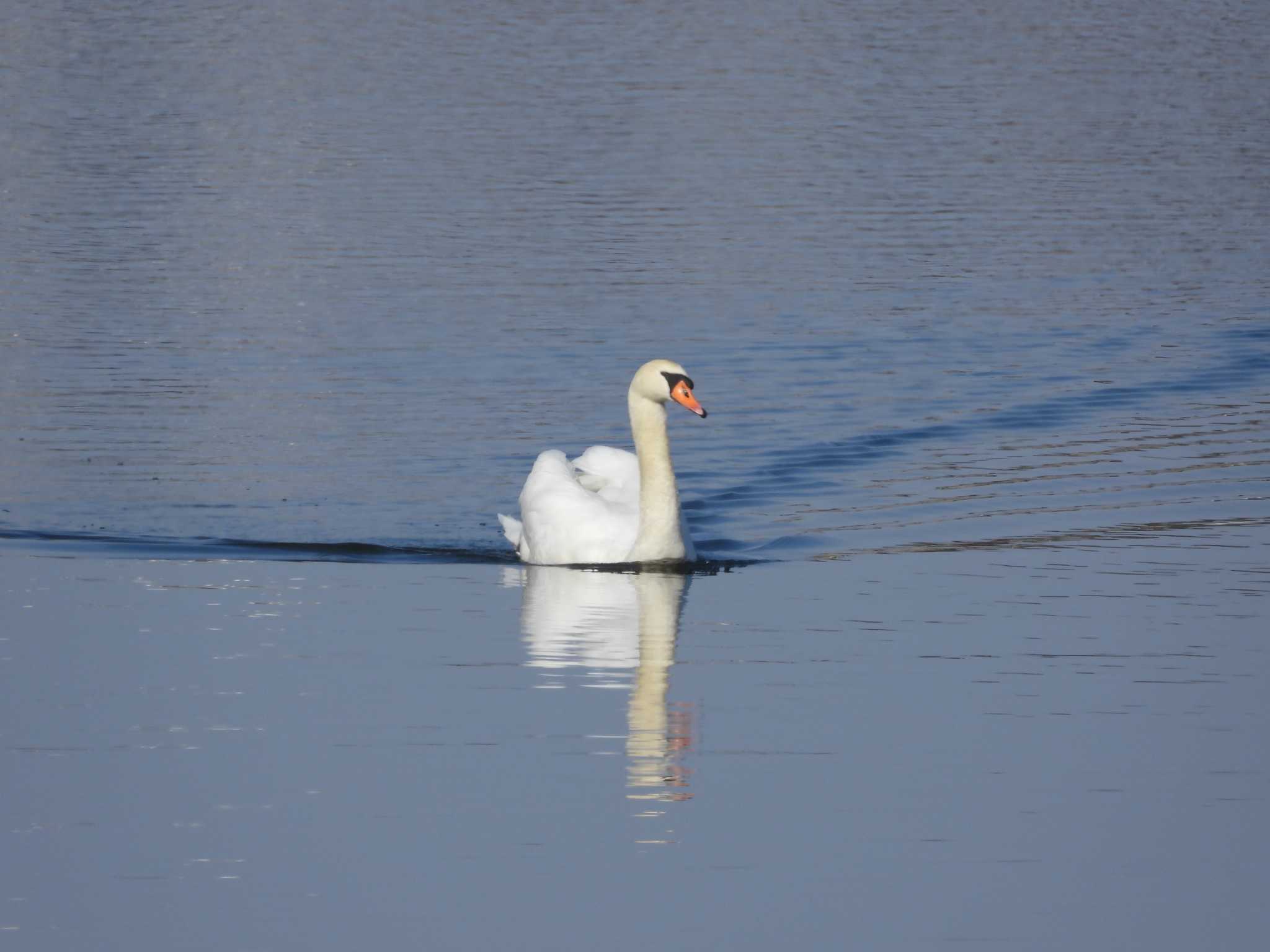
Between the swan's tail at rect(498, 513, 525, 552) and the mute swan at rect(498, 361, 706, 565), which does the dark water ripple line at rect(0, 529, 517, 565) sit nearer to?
the swan's tail at rect(498, 513, 525, 552)

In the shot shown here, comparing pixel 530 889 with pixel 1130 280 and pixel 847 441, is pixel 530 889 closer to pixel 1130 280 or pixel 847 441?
Answer: pixel 847 441

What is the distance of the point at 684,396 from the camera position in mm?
14438

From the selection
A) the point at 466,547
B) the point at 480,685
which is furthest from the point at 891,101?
the point at 480,685

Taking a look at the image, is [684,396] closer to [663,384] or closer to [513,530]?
[663,384]

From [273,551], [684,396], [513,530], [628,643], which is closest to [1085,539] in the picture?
[684,396]

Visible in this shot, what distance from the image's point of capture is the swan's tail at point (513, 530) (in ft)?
49.3

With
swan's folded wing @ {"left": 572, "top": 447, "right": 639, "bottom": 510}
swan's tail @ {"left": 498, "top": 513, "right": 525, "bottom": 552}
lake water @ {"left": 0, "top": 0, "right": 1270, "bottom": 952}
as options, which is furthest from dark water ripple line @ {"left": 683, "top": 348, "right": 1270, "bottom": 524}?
swan's tail @ {"left": 498, "top": 513, "right": 525, "bottom": 552}

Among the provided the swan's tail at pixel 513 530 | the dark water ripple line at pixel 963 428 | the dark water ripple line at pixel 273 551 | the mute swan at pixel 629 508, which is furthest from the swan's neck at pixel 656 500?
the dark water ripple line at pixel 963 428

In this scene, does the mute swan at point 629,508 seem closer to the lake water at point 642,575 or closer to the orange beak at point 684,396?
the orange beak at point 684,396

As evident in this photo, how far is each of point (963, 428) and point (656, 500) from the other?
4.94 metres

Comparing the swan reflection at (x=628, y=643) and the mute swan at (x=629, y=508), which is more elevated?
the mute swan at (x=629, y=508)

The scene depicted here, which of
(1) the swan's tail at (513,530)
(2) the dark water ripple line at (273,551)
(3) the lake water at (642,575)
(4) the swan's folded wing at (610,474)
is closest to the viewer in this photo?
(3) the lake water at (642,575)

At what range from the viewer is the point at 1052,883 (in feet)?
26.3

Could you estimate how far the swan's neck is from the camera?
14133 millimetres
